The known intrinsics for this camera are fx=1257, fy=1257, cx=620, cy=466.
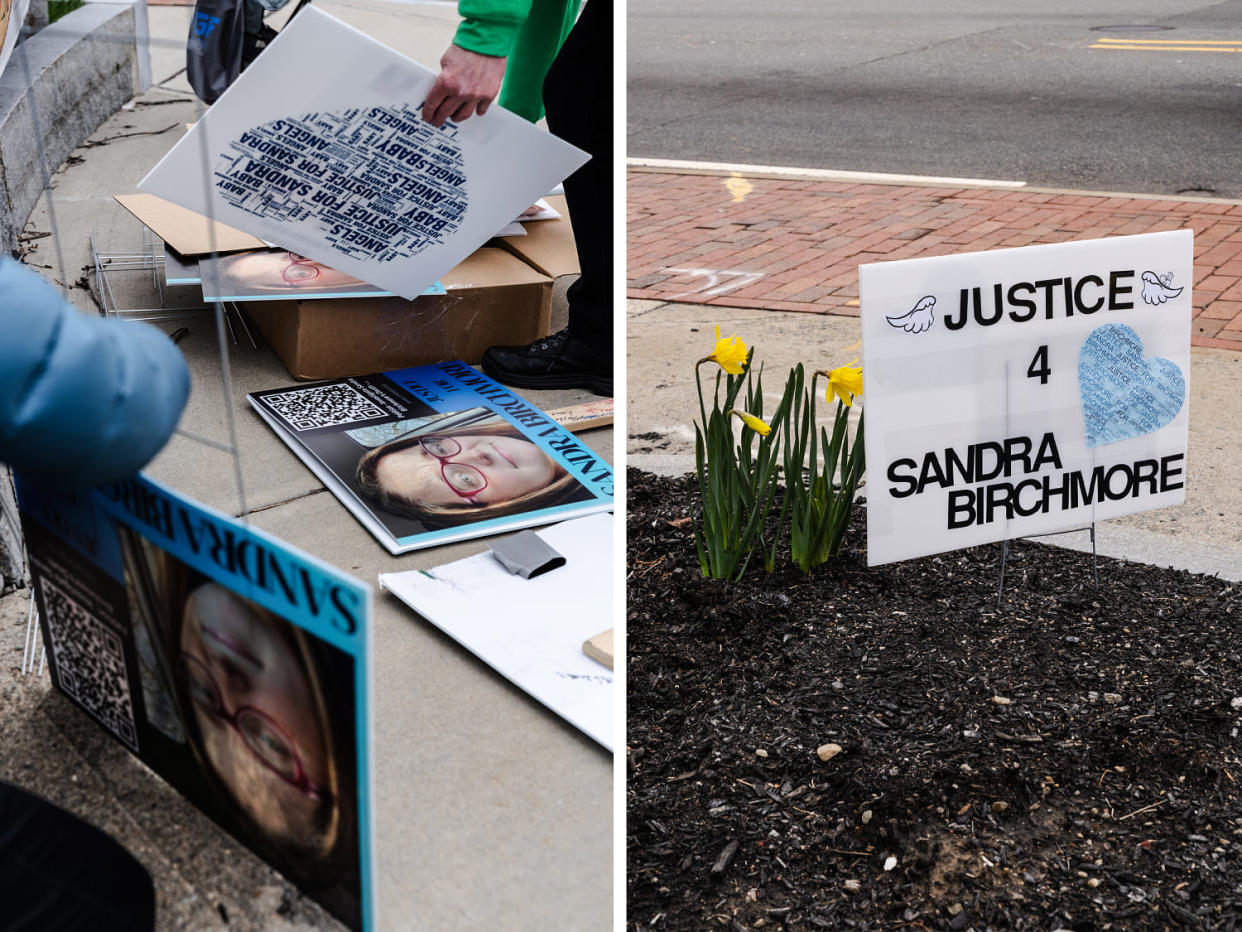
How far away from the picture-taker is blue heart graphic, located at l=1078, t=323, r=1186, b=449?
248 cm

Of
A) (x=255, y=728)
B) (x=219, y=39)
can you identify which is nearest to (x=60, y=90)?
(x=219, y=39)

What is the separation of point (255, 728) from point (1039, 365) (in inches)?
65.5

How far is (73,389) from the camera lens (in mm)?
1090

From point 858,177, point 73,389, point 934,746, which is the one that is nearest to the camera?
point 73,389

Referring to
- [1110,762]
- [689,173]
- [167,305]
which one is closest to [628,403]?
[167,305]

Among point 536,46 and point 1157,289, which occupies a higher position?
point 536,46

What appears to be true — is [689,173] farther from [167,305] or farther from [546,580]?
[546,580]

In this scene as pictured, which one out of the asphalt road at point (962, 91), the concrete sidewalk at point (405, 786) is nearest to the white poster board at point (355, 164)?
the concrete sidewalk at point (405, 786)

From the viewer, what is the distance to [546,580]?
2.43 meters

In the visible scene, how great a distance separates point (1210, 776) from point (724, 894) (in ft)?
2.82

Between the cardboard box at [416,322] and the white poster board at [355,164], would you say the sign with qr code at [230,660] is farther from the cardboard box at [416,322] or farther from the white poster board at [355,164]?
the cardboard box at [416,322]

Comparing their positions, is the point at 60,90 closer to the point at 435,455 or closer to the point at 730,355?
the point at 435,455

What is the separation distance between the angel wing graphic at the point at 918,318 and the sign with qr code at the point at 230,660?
136 cm

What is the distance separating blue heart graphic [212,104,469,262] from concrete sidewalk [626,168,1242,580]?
2.86 feet
